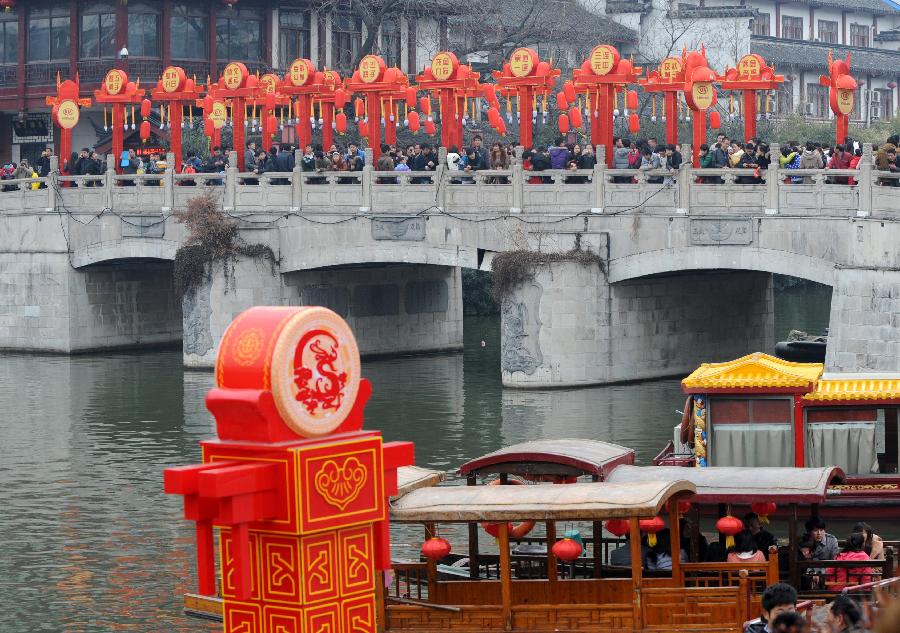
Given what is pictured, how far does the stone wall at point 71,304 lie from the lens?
149ft

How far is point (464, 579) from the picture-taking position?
18.5 m

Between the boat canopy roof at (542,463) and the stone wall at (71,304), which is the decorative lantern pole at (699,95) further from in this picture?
the boat canopy roof at (542,463)

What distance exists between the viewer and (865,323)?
31.7 meters

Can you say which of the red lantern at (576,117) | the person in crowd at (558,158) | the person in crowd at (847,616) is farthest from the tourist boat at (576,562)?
the red lantern at (576,117)

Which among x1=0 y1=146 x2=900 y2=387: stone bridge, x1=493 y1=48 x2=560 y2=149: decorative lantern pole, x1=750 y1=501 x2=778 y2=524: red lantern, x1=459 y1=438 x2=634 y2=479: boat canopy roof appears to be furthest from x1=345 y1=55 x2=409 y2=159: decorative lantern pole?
x1=750 y1=501 x2=778 y2=524: red lantern

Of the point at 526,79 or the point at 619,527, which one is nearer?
the point at 619,527

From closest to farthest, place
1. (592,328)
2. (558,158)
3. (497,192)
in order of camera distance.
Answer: (592,328)
(497,192)
(558,158)

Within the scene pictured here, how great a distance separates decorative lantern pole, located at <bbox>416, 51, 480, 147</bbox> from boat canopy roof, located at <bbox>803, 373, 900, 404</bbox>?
1909cm

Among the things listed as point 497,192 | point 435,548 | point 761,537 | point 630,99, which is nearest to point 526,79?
point 497,192

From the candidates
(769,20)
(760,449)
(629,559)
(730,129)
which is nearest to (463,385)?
(760,449)

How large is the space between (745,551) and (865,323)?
14121 millimetres

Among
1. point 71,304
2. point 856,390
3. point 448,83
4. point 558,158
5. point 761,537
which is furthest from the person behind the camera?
point 71,304

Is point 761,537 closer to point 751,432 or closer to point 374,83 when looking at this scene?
point 751,432

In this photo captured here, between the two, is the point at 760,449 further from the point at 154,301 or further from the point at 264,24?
the point at 264,24
